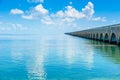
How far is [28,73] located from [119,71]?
5.59 m

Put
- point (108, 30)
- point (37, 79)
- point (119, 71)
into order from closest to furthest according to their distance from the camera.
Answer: point (37, 79), point (119, 71), point (108, 30)

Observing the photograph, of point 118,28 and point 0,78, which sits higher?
point 118,28

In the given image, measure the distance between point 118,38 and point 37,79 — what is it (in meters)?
31.1

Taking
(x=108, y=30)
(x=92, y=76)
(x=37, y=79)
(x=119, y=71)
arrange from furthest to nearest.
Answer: (x=108, y=30)
(x=119, y=71)
(x=92, y=76)
(x=37, y=79)

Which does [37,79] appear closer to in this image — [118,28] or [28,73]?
[28,73]

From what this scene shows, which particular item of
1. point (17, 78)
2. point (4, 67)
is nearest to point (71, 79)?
point (17, 78)

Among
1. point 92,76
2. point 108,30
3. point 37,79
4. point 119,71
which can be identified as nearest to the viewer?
point 37,79

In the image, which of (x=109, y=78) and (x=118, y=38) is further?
A: (x=118, y=38)

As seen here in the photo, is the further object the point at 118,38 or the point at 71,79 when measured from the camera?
the point at 118,38

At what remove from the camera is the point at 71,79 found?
603 inches

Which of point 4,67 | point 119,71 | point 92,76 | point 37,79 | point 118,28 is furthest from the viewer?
point 118,28

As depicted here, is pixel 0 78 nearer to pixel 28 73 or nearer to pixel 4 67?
pixel 28 73

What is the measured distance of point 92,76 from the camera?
16.2 m

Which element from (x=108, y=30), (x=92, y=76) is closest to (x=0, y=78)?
(x=92, y=76)
